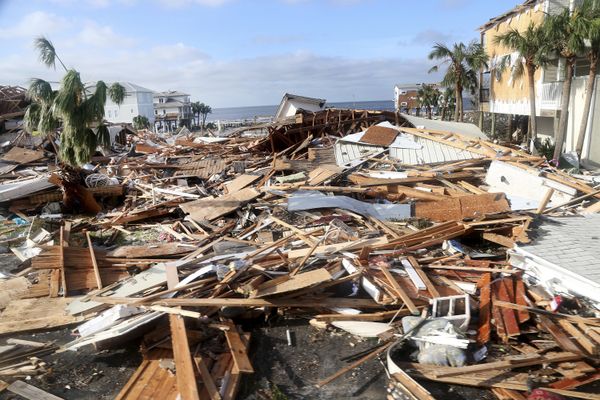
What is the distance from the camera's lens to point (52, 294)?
671cm

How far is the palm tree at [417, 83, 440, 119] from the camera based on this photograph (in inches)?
2084

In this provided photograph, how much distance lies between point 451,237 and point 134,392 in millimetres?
5293

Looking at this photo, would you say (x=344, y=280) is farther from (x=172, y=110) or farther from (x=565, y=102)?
(x=172, y=110)

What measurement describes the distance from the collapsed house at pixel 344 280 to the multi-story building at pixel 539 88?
10.3 meters

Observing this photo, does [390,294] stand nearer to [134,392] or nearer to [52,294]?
[134,392]

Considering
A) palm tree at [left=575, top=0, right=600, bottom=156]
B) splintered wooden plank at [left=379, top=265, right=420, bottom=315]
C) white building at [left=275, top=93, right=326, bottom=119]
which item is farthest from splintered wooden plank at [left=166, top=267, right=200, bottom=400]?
white building at [left=275, top=93, right=326, bottom=119]

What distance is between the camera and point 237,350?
506 centimetres

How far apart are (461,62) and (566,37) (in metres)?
13.1

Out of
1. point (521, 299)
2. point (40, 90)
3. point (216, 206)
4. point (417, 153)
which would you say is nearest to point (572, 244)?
point (521, 299)

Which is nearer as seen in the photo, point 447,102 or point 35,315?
point 35,315

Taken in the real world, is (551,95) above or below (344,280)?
above

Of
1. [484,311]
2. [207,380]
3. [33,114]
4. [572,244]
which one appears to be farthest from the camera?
[33,114]

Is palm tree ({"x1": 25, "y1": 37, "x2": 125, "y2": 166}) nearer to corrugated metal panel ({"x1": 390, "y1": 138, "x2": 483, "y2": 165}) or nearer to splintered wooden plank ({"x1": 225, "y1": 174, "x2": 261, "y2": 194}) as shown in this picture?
splintered wooden plank ({"x1": 225, "y1": 174, "x2": 261, "y2": 194})

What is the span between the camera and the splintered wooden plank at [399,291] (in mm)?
5605
